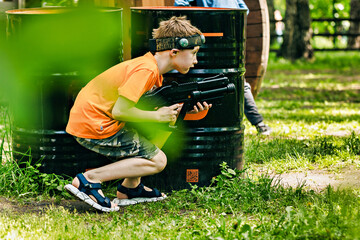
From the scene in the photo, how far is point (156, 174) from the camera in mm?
4328

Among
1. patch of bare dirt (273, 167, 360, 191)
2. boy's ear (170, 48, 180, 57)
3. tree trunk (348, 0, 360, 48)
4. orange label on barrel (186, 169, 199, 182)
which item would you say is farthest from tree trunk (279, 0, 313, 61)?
boy's ear (170, 48, 180, 57)

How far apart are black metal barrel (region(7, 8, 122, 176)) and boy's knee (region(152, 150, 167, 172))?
1.62ft

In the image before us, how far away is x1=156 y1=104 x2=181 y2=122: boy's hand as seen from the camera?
12.7 feet

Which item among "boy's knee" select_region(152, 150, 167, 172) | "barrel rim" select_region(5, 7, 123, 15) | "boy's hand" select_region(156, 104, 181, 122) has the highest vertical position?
"barrel rim" select_region(5, 7, 123, 15)

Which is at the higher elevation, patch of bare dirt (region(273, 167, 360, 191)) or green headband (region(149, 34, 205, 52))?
green headband (region(149, 34, 205, 52))

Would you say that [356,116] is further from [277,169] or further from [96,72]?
[96,72]

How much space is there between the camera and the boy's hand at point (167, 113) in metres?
3.88

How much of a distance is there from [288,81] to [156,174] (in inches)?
330

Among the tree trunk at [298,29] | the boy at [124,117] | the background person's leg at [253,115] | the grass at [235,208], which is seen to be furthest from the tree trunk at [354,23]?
the boy at [124,117]

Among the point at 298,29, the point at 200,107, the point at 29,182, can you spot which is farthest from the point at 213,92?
the point at 298,29

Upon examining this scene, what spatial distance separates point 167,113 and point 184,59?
37 centimetres

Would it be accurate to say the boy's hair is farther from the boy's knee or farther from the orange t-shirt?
the boy's knee

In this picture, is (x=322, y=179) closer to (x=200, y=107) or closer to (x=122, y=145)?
(x=200, y=107)

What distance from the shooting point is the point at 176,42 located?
3.92 meters
